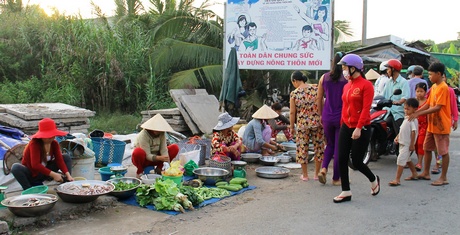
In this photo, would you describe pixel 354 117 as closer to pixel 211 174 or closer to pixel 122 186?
pixel 211 174

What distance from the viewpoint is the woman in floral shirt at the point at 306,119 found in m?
6.45

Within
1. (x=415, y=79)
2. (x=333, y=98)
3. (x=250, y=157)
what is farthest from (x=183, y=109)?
(x=415, y=79)

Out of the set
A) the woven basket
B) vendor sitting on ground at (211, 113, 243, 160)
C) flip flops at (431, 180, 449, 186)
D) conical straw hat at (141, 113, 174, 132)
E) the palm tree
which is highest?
the palm tree

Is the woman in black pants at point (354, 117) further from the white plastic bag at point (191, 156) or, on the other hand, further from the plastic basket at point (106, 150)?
the plastic basket at point (106, 150)

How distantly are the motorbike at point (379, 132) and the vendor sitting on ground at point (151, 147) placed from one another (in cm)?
363

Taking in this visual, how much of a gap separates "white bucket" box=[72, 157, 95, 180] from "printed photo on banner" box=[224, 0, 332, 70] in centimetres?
522

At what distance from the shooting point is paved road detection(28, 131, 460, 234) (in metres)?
4.40

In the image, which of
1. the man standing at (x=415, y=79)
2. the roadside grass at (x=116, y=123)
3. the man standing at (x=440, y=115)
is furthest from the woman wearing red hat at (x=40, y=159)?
the man standing at (x=415, y=79)

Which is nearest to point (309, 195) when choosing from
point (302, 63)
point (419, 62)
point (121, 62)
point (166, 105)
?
point (302, 63)

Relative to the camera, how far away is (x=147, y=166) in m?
6.21

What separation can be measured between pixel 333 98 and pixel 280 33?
4.11 metres

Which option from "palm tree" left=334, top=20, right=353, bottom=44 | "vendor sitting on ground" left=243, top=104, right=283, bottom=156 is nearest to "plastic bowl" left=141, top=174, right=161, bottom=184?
"vendor sitting on ground" left=243, top=104, right=283, bottom=156

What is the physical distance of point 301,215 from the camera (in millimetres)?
4918

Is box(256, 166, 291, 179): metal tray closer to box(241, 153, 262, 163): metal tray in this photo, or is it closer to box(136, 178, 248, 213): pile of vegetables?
box(241, 153, 262, 163): metal tray
